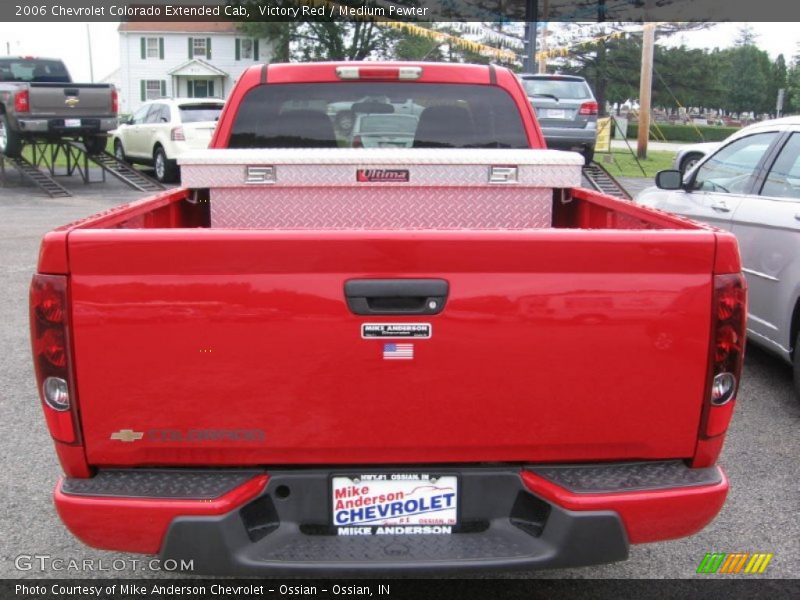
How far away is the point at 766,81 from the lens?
313 ft

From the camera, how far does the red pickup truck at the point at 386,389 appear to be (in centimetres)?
239

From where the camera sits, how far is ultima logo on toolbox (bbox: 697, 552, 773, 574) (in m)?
3.48

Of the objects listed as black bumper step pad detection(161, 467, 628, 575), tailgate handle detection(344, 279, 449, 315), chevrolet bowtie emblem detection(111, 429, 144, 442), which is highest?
tailgate handle detection(344, 279, 449, 315)

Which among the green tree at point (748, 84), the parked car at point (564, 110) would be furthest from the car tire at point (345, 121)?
the green tree at point (748, 84)

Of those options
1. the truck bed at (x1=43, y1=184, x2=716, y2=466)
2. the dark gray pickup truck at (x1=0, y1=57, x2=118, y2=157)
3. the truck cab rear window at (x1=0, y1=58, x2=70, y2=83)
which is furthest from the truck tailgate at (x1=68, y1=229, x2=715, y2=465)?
the truck cab rear window at (x1=0, y1=58, x2=70, y2=83)

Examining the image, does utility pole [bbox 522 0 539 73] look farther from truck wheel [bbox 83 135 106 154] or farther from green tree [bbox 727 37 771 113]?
green tree [bbox 727 37 771 113]

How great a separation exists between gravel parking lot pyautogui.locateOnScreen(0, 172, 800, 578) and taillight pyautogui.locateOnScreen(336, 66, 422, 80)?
2.58 meters

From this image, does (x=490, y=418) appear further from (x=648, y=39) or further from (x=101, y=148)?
(x=648, y=39)

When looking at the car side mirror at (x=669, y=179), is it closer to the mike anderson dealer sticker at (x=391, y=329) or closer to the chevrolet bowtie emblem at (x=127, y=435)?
the mike anderson dealer sticker at (x=391, y=329)

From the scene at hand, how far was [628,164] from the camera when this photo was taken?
87.6ft

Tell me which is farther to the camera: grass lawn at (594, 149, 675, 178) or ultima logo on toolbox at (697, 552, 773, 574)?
grass lawn at (594, 149, 675, 178)

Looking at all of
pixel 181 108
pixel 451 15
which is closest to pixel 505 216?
pixel 181 108

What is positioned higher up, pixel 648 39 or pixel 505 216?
pixel 648 39

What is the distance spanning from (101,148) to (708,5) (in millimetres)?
34602
